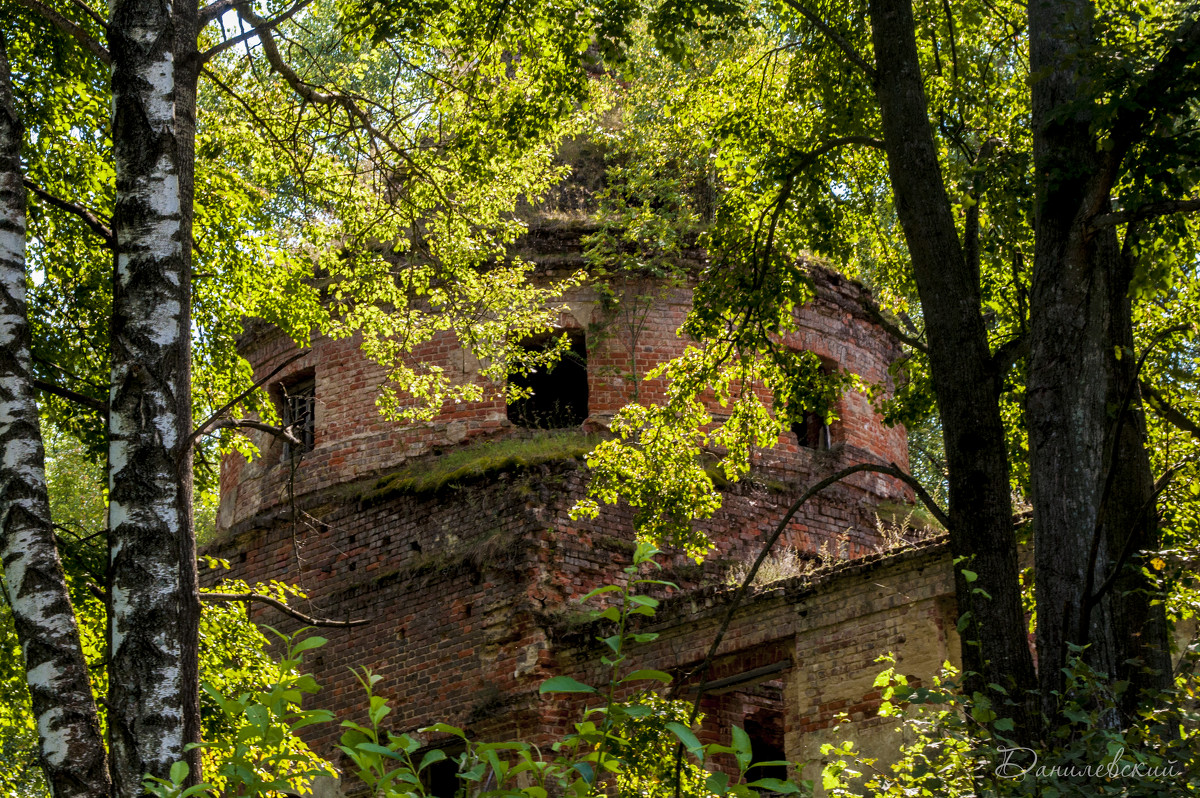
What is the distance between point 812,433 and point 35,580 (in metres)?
11.6

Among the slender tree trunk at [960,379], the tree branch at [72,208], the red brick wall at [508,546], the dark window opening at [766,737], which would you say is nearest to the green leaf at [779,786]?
the slender tree trunk at [960,379]

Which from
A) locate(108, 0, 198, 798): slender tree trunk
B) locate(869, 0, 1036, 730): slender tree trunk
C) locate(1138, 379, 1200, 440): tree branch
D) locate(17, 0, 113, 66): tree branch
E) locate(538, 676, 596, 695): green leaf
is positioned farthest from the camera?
locate(1138, 379, 1200, 440): tree branch

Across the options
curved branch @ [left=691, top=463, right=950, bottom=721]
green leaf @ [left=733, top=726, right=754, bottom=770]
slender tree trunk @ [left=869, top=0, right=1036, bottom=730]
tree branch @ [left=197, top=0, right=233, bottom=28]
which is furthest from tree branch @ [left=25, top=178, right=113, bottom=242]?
green leaf @ [left=733, top=726, right=754, bottom=770]

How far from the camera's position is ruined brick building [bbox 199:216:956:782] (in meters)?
10.2

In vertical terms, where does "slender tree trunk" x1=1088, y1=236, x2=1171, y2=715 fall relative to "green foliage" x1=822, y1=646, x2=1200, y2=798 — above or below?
above

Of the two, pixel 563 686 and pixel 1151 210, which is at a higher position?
pixel 1151 210

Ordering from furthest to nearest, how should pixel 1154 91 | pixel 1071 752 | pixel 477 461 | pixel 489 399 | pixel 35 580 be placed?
pixel 489 399, pixel 477 461, pixel 1154 91, pixel 35 580, pixel 1071 752

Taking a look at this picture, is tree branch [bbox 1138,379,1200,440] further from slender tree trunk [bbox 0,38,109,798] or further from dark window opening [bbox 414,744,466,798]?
dark window opening [bbox 414,744,466,798]

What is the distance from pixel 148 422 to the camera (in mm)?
5105

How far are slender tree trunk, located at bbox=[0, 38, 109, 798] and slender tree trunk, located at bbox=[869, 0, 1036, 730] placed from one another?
3.49 meters

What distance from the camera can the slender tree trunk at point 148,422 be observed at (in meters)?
4.68

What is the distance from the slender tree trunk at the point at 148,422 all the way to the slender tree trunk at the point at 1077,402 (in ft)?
11.9

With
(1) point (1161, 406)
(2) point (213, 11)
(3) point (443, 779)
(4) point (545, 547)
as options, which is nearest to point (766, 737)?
(4) point (545, 547)

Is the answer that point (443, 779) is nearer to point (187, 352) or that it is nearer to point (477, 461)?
point (477, 461)
